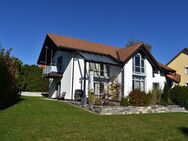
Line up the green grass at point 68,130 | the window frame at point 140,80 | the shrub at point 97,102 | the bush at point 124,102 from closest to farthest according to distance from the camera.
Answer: the green grass at point 68,130
the shrub at point 97,102
the bush at point 124,102
the window frame at point 140,80

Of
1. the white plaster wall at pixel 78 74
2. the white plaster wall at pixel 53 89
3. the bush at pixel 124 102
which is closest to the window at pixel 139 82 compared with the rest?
the white plaster wall at pixel 78 74

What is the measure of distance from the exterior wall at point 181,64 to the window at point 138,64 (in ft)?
57.3

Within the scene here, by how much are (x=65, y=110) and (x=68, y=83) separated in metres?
10.5

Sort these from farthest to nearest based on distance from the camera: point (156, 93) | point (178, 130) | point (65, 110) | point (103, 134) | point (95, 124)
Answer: point (156, 93) < point (65, 110) < point (95, 124) < point (178, 130) < point (103, 134)

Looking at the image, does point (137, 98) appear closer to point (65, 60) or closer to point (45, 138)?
point (65, 60)

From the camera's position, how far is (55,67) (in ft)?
112

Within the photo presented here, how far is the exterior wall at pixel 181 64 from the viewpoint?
4961cm

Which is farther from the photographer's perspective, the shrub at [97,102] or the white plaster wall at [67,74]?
the white plaster wall at [67,74]

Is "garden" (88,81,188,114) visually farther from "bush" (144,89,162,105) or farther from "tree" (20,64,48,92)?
"tree" (20,64,48,92)

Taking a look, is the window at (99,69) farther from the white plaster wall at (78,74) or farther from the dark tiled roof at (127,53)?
the dark tiled roof at (127,53)

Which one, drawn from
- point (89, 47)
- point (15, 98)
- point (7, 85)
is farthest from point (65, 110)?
point (89, 47)

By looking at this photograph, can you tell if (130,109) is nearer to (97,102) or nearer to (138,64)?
(97,102)

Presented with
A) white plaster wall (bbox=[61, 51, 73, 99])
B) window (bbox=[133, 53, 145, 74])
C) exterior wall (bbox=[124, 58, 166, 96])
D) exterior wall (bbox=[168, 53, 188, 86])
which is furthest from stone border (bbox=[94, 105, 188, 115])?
exterior wall (bbox=[168, 53, 188, 86])

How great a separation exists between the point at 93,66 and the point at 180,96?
11.9m
